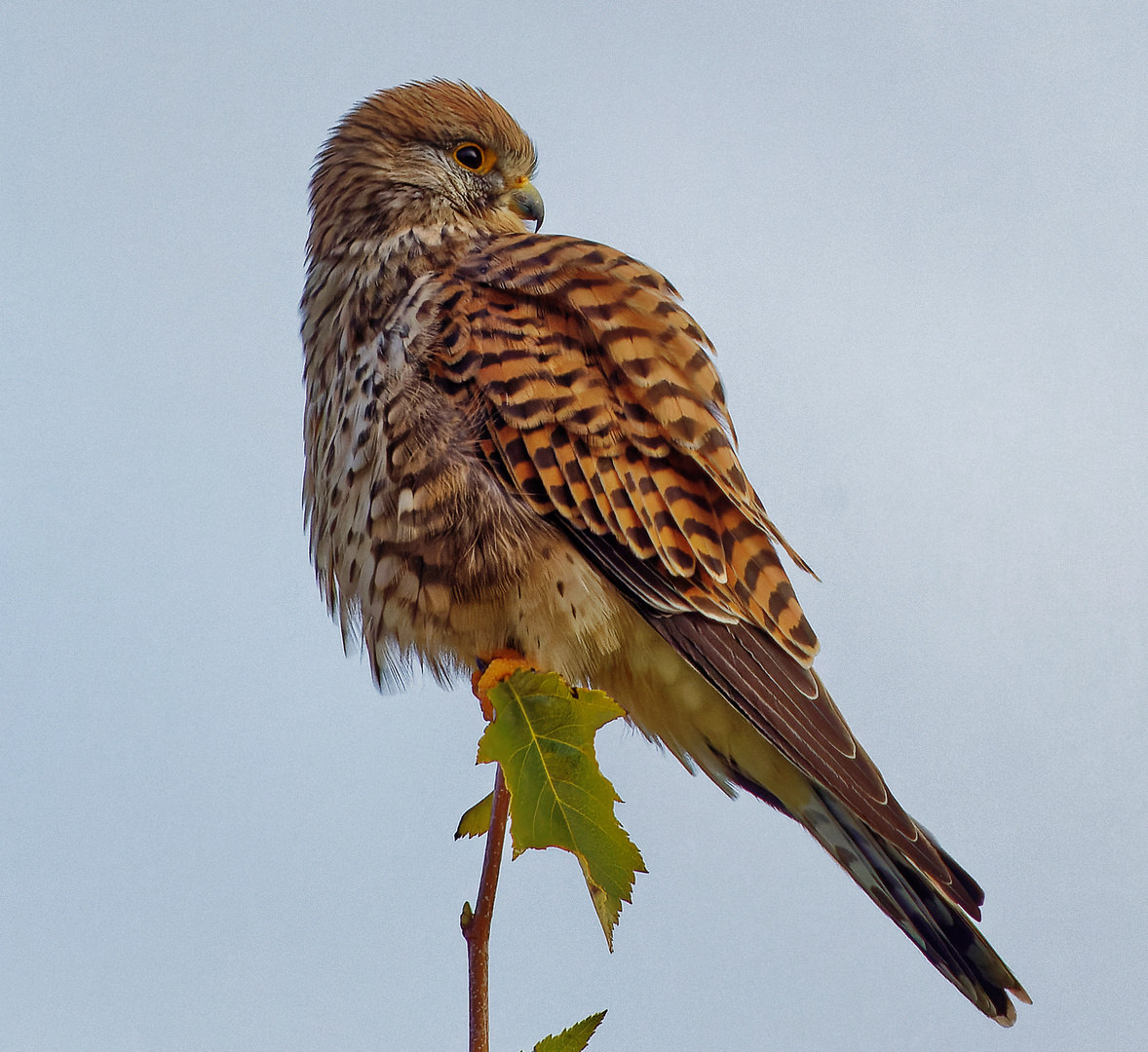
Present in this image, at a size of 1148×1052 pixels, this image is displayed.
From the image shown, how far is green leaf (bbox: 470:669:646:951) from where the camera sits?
4.09ft

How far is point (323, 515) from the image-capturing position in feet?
6.29

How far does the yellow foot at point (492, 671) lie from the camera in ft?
5.12

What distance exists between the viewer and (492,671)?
5.28ft

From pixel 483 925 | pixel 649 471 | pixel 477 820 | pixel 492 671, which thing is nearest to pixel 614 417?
pixel 649 471

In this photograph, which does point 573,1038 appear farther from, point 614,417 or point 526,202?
point 526,202

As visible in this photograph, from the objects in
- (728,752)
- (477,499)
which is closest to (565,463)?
(477,499)

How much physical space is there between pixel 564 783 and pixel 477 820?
1.24 feet

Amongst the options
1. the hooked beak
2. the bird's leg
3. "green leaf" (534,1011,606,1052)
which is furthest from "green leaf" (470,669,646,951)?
the hooked beak

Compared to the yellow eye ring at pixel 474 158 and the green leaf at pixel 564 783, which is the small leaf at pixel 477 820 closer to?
the green leaf at pixel 564 783

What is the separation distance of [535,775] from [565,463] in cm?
57

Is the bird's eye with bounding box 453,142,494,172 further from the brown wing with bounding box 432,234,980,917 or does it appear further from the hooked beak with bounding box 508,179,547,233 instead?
the brown wing with bounding box 432,234,980,917

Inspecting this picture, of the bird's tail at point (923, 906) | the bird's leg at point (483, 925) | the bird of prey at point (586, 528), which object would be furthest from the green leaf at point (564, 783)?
the bird's tail at point (923, 906)

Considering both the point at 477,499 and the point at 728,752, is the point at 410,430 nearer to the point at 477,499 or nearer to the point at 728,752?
the point at 477,499

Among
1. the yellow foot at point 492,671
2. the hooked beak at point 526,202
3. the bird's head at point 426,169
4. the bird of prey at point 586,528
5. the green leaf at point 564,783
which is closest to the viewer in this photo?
the green leaf at point 564,783
